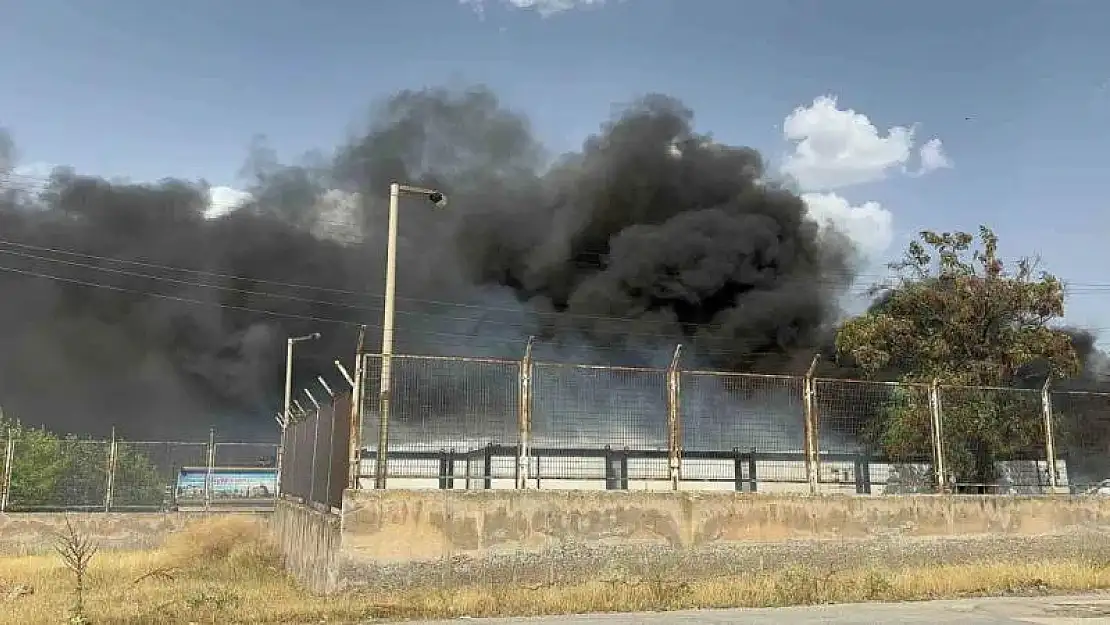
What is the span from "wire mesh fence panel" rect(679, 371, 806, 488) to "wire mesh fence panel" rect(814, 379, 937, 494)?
404 mm

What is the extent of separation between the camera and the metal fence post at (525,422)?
10658mm

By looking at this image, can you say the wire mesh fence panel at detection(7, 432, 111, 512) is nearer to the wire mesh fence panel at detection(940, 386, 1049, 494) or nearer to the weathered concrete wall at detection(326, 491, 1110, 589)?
the weathered concrete wall at detection(326, 491, 1110, 589)

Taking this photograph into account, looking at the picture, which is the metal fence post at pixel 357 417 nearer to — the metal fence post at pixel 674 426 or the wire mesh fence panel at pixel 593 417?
the wire mesh fence panel at pixel 593 417

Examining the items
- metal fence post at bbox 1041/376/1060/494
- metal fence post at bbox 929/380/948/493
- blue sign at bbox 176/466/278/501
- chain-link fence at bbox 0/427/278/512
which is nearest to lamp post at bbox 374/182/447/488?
metal fence post at bbox 929/380/948/493

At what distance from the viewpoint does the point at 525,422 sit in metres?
10.8

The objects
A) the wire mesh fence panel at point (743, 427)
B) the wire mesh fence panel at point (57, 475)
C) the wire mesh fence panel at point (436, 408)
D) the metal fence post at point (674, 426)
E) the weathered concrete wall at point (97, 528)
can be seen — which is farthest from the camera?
the wire mesh fence panel at point (57, 475)

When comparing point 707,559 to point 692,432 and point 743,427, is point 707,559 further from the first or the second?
point 743,427

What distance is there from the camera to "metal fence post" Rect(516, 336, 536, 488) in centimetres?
1066

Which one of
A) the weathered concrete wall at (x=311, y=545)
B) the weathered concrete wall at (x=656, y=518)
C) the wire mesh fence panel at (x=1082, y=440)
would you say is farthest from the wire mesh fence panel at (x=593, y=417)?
the wire mesh fence panel at (x=1082, y=440)

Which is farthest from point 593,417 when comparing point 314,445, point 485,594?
point 314,445

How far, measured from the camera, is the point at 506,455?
11148mm

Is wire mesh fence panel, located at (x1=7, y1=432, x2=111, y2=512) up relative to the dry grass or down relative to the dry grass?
up

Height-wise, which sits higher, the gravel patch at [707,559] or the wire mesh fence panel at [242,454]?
the wire mesh fence panel at [242,454]

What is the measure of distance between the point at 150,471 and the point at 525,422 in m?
29.4
